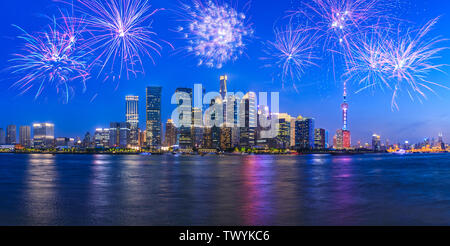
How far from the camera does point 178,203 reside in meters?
26.8

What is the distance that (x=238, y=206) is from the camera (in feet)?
82.1

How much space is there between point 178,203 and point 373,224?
13.8 meters
